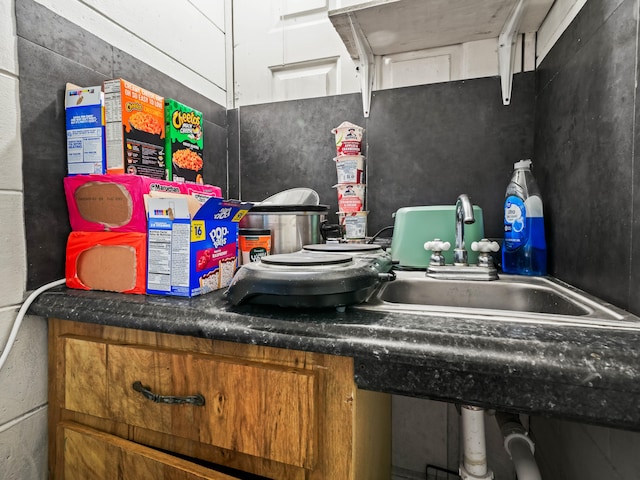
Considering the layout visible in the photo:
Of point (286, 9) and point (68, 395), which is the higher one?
point (286, 9)

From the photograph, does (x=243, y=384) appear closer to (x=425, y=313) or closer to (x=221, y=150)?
(x=425, y=313)

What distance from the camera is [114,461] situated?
0.70 metres

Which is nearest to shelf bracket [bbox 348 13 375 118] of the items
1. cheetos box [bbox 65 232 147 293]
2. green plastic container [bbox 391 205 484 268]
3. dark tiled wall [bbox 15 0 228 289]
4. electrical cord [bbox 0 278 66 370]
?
green plastic container [bbox 391 205 484 268]

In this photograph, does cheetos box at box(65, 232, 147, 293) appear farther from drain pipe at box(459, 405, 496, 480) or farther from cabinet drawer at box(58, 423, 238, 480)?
drain pipe at box(459, 405, 496, 480)

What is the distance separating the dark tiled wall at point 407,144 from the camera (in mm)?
1190

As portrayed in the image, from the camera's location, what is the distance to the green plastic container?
106 cm

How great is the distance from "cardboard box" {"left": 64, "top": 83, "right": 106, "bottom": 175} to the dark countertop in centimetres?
49

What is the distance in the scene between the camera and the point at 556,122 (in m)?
0.94

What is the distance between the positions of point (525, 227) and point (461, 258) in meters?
0.21

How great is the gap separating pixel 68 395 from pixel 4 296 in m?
0.26

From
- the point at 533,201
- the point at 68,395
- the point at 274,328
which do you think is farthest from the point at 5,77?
the point at 533,201

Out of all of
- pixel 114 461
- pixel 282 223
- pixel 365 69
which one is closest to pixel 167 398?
pixel 114 461

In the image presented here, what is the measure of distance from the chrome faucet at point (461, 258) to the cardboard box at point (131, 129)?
2.74ft

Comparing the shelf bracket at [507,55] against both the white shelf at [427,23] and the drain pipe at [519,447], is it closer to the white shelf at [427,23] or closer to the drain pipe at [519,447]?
the white shelf at [427,23]
